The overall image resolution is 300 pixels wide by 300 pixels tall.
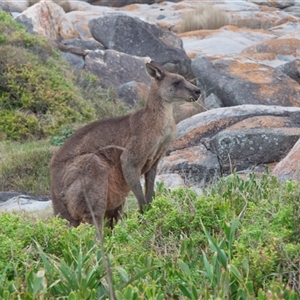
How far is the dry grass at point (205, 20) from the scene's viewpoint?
31.7 metres

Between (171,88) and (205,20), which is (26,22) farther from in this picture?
(171,88)

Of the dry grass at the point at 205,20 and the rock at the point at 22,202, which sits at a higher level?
the rock at the point at 22,202

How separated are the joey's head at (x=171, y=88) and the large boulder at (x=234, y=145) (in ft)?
3.99

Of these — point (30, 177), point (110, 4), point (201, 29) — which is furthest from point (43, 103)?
point (110, 4)

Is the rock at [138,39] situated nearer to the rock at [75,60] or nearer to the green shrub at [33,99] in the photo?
the rock at [75,60]

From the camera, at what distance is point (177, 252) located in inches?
191

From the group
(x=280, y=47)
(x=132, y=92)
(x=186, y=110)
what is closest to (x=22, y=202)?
(x=186, y=110)

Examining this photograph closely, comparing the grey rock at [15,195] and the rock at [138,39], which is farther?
the rock at [138,39]

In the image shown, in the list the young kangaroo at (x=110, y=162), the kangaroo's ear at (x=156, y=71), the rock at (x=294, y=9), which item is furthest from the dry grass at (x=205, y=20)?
the young kangaroo at (x=110, y=162)

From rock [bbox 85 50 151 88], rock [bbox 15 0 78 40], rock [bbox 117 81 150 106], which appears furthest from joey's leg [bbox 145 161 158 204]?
rock [bbox 15 0 78 40]

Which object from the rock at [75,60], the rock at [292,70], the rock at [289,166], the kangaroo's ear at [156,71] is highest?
the kangaroo's ear at [156,71]

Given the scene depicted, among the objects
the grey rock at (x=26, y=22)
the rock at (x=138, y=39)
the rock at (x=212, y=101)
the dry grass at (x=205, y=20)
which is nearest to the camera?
the rock at (x=212, y=101)

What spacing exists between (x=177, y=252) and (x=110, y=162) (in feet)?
11.9

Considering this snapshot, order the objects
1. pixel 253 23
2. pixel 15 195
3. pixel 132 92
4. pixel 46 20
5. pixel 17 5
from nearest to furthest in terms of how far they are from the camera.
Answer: pixel 15 195, pixel 132 92, pixel 46 20, pixel 253 23, pixel 17 5
